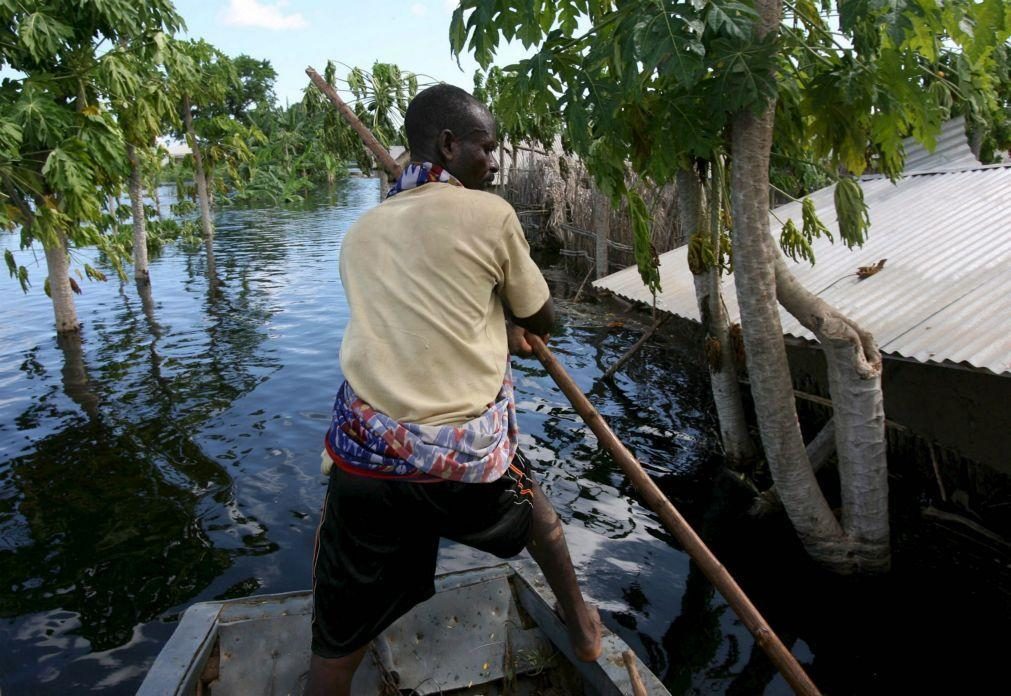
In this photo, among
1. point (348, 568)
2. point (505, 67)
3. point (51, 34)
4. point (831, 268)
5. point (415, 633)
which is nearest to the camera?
point (348, 568)

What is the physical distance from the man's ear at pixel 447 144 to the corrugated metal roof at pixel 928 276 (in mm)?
3027

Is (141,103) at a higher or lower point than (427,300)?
higher

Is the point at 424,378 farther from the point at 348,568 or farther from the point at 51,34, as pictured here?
the point at 51,34

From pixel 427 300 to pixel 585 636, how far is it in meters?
1.39

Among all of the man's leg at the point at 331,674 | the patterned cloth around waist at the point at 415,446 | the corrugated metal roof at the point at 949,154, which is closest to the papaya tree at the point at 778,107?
the patterned cloth around waist at the point at 415,446

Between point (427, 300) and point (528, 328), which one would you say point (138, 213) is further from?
point (427, 300)

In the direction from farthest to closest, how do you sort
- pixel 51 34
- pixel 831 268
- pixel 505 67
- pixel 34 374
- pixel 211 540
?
pixel 34 374 → pixel 51 34 → pixel 831 268 → pixel 211 540 → pixel 505 67

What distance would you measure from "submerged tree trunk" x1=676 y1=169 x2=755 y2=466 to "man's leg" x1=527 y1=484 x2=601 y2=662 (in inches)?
117

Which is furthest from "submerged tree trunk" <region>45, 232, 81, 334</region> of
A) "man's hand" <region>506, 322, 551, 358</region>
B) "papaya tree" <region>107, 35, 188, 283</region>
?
"man's hand" <region>506, 322, 551, 358</region>

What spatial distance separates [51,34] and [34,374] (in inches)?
159

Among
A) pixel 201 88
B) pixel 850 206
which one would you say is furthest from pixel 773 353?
pixel 201 88

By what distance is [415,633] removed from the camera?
2955 mm

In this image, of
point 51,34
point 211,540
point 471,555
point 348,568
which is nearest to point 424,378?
point 348,568

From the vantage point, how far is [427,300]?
6.03 feet
